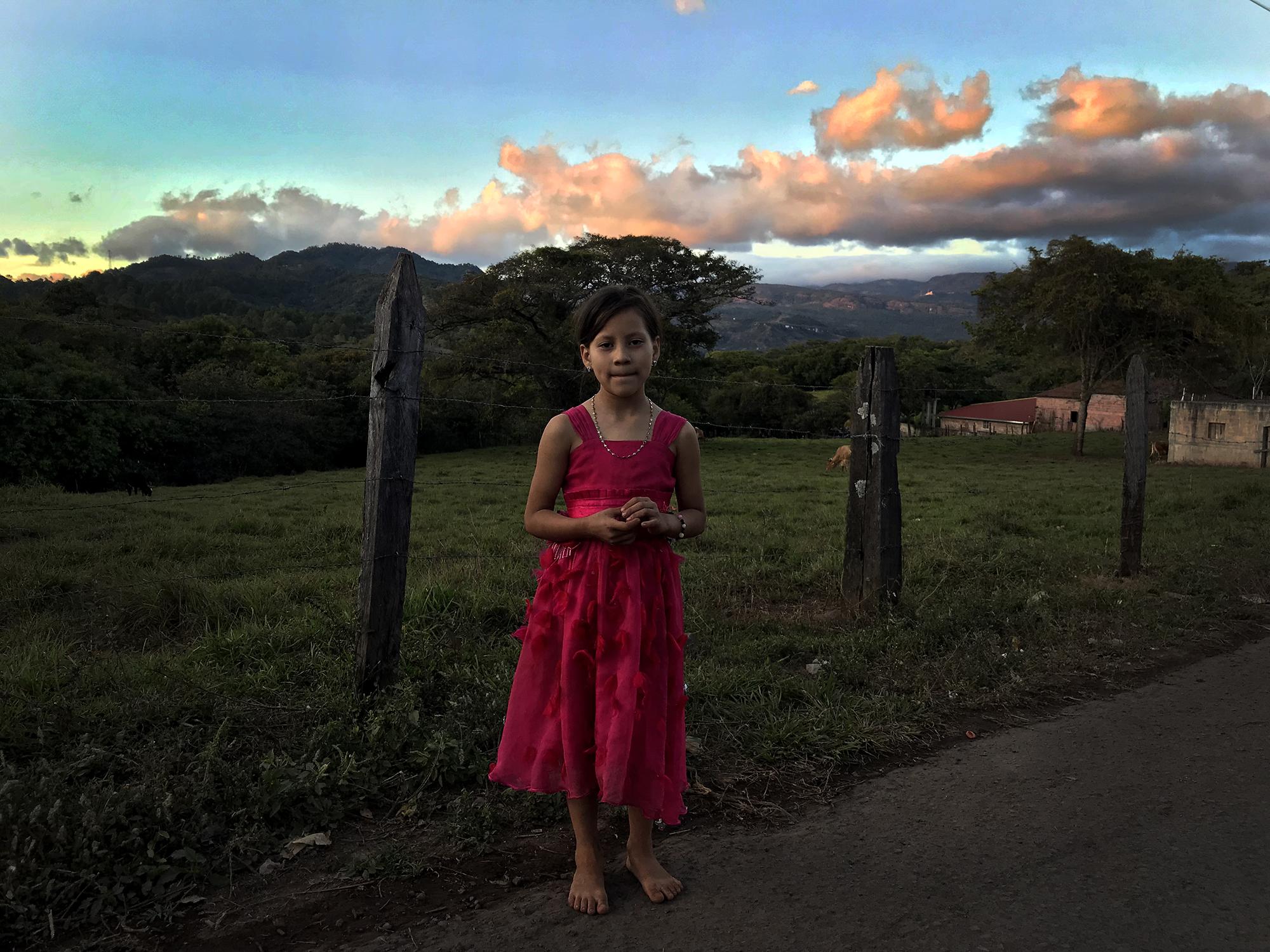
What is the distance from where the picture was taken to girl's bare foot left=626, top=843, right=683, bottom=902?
8.31 feet

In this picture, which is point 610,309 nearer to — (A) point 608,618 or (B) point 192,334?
(A) point 608,618

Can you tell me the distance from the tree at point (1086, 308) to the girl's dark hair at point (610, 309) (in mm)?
30011

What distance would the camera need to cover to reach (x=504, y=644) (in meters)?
4.73

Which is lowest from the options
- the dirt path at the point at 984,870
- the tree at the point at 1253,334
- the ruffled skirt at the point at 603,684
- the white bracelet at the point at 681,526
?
the dirt path at the point at 984,870

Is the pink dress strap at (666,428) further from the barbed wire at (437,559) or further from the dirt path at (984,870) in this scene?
the barbed wire at (437,559)

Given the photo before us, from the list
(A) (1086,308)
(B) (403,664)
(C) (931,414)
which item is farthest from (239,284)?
(B) (403,664)

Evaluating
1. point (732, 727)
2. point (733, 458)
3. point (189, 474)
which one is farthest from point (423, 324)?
point (733, 458)

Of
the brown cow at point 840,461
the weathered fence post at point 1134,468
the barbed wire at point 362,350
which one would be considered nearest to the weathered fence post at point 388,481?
the barbed wire at point 362,350

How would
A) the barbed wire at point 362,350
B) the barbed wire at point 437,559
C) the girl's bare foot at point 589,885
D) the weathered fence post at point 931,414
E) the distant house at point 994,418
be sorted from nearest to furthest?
the girl's bare foot at point 589,885 → the barbed wire at point 362,350 → the barbed wire at point 437,559 → the weathered fence post at point 931,414 → the distant house at point 994,418

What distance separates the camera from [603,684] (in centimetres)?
256

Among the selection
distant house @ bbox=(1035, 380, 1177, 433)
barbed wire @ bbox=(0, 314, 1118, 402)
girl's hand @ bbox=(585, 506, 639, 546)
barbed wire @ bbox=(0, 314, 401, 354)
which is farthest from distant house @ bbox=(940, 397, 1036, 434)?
girl's hand @ bbox=(585, 506, 639, 546)

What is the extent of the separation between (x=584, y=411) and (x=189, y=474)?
71.2ft

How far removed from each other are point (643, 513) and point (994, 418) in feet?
201

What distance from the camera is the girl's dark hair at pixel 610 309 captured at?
262cm
